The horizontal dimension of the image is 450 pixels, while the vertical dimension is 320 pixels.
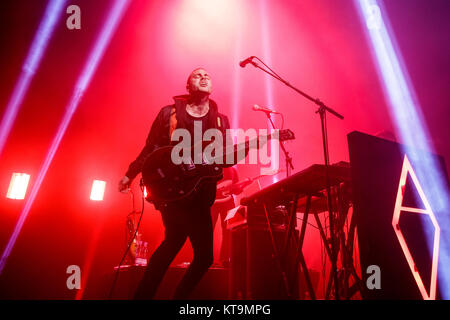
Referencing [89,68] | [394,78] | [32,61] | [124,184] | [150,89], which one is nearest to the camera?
[124,184]

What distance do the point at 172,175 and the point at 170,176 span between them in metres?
0.01

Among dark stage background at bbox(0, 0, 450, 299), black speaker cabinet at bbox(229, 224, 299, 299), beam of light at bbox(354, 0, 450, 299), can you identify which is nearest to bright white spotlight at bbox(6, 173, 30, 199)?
dark stage background at bbox(0, 0, 450, 299)

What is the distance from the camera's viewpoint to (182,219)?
6.35 feet

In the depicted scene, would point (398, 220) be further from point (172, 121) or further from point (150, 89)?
point (150, 89)

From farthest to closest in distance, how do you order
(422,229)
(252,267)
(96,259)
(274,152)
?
(274,152), (96,259), (252,267), (422,229)

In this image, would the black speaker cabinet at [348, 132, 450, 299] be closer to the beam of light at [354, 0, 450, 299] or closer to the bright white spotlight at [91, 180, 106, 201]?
the beam of light at [354, 0, 450, 299]

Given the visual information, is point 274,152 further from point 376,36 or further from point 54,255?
point 54,255

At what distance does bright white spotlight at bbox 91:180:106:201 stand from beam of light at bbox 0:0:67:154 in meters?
1.35

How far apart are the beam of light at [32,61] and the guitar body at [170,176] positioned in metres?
3.40

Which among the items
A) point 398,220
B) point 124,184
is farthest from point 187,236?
point 398,220

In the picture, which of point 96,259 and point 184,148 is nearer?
point 184,148

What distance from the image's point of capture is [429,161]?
2.16 m

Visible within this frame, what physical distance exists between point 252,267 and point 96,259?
3.25 metres
